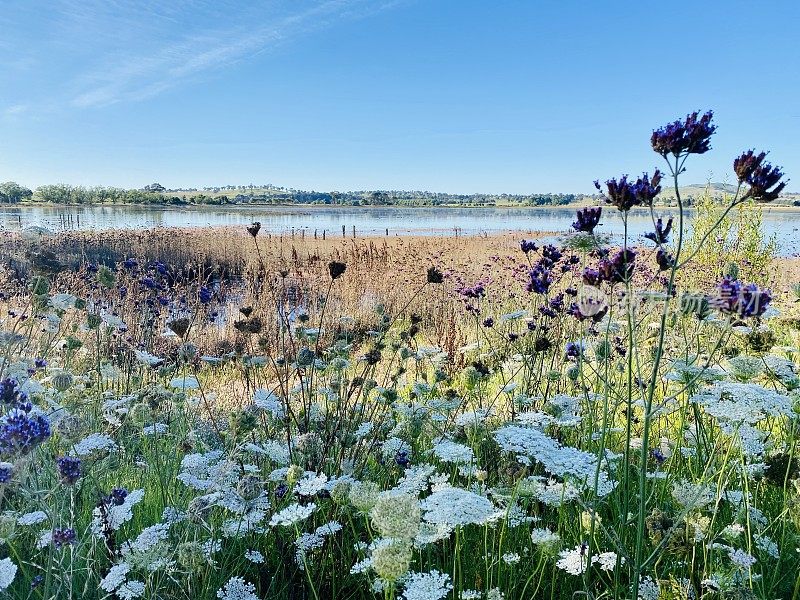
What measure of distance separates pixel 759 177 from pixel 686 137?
28 cm

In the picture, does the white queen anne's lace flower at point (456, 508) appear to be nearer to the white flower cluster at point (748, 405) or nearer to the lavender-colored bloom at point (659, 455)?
the white flower cluster at point (748, 405)

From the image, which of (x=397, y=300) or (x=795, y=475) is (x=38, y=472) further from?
(x=397, y=300)

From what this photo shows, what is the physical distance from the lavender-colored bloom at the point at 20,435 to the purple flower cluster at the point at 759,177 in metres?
2.16

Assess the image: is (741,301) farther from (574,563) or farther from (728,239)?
(728,239)

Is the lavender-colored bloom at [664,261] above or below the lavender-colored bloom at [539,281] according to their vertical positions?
above

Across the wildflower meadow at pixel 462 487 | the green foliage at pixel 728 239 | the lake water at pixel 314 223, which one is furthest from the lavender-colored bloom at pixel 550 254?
the lake water at pixel 314 223

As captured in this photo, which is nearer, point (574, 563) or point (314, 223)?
point (574, 563)

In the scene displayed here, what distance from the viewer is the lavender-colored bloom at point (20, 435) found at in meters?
1.29

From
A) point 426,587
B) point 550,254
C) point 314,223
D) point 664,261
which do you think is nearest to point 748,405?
point 664,261

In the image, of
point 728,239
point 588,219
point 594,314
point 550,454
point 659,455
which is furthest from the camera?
point 728,239

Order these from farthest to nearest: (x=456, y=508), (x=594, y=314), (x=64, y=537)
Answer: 1. (x=594, y=314)
2. (x=64, y=537)
3. (x=456, y=508)

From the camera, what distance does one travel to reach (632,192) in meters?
1.83

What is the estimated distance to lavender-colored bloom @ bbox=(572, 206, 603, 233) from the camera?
211cm

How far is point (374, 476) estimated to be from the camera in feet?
9.70
